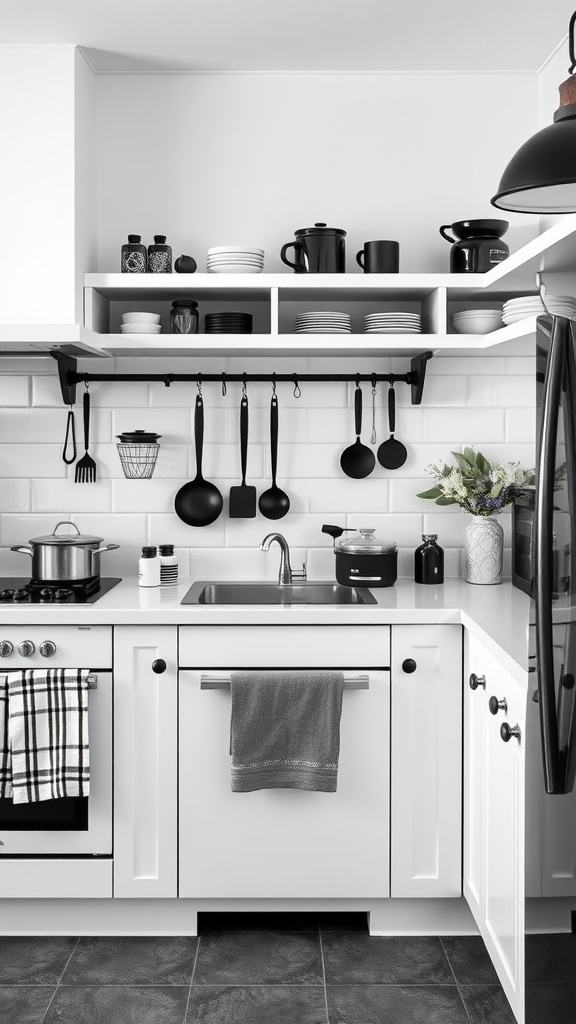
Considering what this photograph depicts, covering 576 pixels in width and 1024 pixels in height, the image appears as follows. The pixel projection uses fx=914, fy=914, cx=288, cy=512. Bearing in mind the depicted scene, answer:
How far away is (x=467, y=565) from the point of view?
300 cm

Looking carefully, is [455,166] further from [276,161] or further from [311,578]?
[311,578]

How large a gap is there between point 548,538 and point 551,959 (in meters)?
0.76

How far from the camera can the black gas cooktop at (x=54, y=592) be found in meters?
2.61

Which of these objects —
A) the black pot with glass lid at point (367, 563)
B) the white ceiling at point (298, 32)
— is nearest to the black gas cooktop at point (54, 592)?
the black pot with glass lid at point (367, 563)

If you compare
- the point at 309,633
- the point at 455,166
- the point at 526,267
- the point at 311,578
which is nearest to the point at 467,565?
the point at 311,578

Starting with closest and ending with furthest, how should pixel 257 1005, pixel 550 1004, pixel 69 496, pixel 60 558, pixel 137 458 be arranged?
pixel 550 1004 < pixel 257 1005 < pixel 60 558 < pixel 137 458 < pixel 69 496

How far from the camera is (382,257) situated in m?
2.83

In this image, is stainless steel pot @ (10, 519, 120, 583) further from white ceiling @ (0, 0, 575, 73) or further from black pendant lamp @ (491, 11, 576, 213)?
black pendant lamp @ (491, 11, 576, 213)

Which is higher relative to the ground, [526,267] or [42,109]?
[42,109]

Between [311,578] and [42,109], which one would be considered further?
[311,578]

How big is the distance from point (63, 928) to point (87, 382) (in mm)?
1693

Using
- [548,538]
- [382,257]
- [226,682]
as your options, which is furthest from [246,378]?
[548,538]

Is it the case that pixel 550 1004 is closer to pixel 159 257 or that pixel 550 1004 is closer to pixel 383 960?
pixel 383 960

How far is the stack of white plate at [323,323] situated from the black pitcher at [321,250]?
0.43 ft
